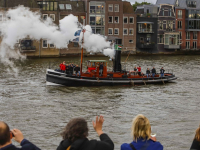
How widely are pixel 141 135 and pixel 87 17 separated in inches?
2638

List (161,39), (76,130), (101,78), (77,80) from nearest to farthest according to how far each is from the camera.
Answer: (76,130)
(77,80)
(101,78)
(161,39)

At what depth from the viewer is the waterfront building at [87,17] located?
66562mm

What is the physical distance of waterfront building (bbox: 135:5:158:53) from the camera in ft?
250

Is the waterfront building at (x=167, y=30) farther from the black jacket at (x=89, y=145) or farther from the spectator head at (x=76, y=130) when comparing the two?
the spectator head at (x=76, y=130)

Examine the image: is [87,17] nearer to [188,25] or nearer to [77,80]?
[188,25]

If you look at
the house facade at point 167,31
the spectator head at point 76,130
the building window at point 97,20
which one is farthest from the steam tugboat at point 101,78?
the house facade at point 167,31

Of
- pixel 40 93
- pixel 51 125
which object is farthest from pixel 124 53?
pixel 51 125

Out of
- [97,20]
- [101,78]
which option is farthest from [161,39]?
[101,78]

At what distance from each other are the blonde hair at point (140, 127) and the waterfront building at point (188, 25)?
7845 centimetres

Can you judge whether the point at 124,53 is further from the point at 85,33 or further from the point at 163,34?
the point at 85,33

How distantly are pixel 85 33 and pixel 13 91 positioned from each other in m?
10.3

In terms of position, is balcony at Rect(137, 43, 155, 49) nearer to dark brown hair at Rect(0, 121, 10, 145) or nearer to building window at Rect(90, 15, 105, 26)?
building window at Rect(90, 15, 105, 26)

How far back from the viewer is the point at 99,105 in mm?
23969

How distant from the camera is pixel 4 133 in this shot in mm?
5406
